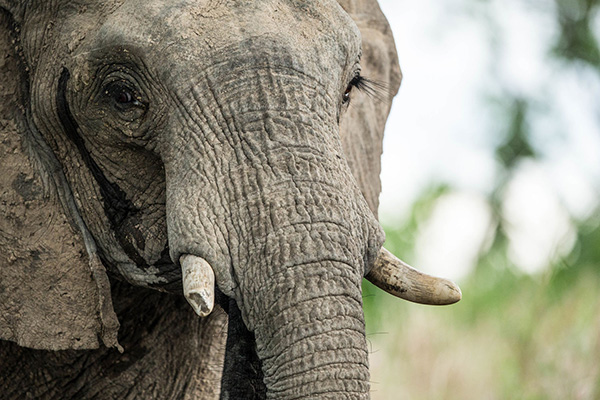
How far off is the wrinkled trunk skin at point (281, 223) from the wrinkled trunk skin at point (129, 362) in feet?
1.91

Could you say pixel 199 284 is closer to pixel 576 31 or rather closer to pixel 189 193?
pixel 189 193

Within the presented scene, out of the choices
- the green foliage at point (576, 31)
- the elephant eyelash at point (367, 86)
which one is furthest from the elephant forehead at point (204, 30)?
the green foliage at point (576, 31)

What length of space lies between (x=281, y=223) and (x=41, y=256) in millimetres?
660

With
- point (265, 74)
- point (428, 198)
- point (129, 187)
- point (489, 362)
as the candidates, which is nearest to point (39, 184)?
point (129, 187)

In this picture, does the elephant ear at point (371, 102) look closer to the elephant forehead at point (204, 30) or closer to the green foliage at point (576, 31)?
the elephant forehead at point (204, 30)

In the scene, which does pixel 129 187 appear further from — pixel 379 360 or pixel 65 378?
pixel 379 360

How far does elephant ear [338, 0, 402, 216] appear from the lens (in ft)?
9.62

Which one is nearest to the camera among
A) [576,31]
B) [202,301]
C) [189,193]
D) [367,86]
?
[202,301]

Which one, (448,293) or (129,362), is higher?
(448,293)

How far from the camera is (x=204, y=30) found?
84.7 inches

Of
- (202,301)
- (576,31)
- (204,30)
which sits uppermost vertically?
(576,31)

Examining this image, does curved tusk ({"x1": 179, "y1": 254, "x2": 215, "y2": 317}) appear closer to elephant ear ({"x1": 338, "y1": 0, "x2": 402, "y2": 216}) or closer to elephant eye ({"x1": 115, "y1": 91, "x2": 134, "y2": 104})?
elephant eye ({"x1": 115, "y1": 91, "x2": 134, "y2": 104})

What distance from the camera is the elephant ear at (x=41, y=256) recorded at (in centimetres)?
238

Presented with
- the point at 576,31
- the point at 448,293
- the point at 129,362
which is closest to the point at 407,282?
the point at 448,293
